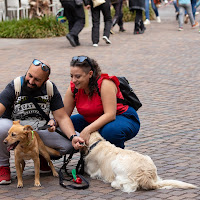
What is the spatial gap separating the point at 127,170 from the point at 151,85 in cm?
536

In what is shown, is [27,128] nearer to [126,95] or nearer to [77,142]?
[77,142]

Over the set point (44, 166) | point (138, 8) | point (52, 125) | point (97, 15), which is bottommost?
point (44, 166)

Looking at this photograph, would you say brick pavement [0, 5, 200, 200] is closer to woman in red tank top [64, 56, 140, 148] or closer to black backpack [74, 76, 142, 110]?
woman in red tank top [64, 56, 140, 148]

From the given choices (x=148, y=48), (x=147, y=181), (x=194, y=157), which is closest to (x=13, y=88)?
(x=147, y=181)

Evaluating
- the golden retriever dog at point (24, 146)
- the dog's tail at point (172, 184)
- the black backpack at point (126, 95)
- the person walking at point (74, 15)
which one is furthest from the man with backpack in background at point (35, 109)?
the person walking at point (74, 15)

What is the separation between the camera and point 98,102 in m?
5.14

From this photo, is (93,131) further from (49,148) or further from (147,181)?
(147,181)

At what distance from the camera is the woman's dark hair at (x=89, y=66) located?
5004 mm

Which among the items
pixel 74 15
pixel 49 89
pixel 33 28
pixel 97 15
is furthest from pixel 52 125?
pixel 33 28

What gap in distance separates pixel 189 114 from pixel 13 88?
3.59 metres

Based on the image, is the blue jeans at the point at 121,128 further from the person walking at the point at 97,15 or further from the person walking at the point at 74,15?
the person walking at the point at 97,15

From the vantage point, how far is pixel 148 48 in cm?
1432

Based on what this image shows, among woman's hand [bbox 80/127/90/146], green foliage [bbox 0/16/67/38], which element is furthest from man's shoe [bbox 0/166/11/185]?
green foliage [bbox 0/16/67/38]

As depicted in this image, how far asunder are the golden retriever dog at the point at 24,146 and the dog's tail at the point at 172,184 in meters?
1.10
